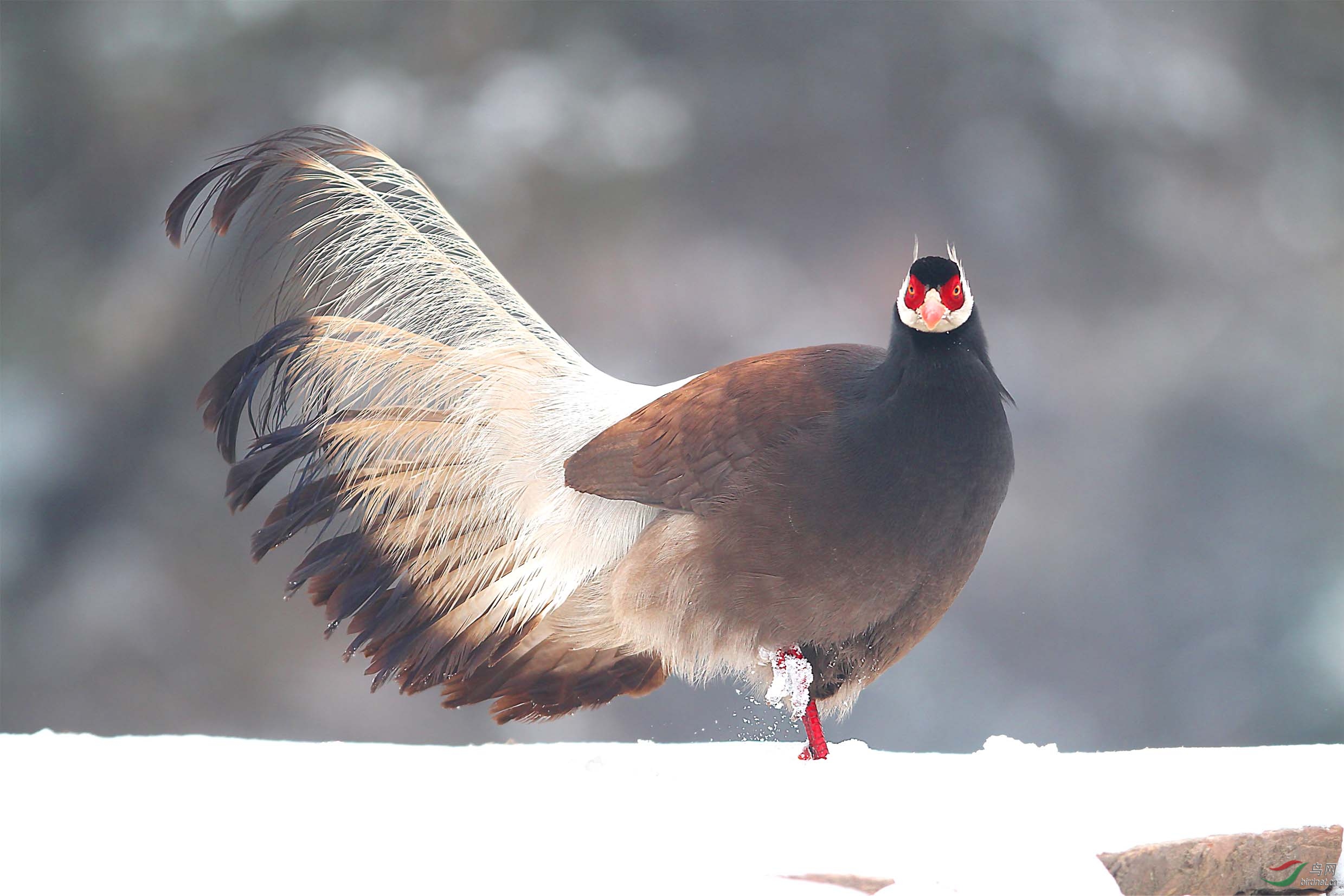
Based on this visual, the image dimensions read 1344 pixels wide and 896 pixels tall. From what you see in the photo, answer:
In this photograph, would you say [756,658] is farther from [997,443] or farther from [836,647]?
[997,443]

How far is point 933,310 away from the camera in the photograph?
6.22 ft

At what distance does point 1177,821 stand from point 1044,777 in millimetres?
240

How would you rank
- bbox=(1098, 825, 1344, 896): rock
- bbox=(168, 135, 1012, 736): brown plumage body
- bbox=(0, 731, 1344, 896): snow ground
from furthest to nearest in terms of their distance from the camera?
bbox=(168, 135, 1012, 736): brown plumage body < bbox=(1098, 825, 1344, 896): rock < bbox=(0, 731, 1344, 896): snow ground

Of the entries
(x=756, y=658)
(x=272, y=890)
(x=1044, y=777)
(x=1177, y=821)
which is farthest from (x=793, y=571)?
(x=272, y=890)

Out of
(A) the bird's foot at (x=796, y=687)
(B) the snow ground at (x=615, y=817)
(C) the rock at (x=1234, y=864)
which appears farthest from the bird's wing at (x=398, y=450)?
(C) the rock at (x=1234, y=864)

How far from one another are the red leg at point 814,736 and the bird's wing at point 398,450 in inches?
17.8

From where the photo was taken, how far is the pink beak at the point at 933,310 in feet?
6.22

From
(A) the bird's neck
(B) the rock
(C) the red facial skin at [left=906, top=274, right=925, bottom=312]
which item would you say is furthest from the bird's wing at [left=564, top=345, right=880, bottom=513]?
(B) the rock

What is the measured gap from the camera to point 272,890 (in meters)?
1.52

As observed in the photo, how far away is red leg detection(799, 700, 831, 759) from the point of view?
2.21 metres

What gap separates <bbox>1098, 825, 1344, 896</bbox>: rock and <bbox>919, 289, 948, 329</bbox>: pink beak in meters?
0.92

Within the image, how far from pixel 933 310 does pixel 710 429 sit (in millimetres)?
481

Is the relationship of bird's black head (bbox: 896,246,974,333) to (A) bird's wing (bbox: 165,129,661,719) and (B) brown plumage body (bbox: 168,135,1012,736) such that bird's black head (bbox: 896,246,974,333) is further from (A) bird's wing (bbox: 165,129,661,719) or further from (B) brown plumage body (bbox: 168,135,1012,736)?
(A) bird's wing (bbox: 165,129,661,719)

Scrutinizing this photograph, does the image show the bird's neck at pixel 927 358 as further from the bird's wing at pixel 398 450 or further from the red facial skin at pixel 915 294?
the bird's wing at pixel 398 450
